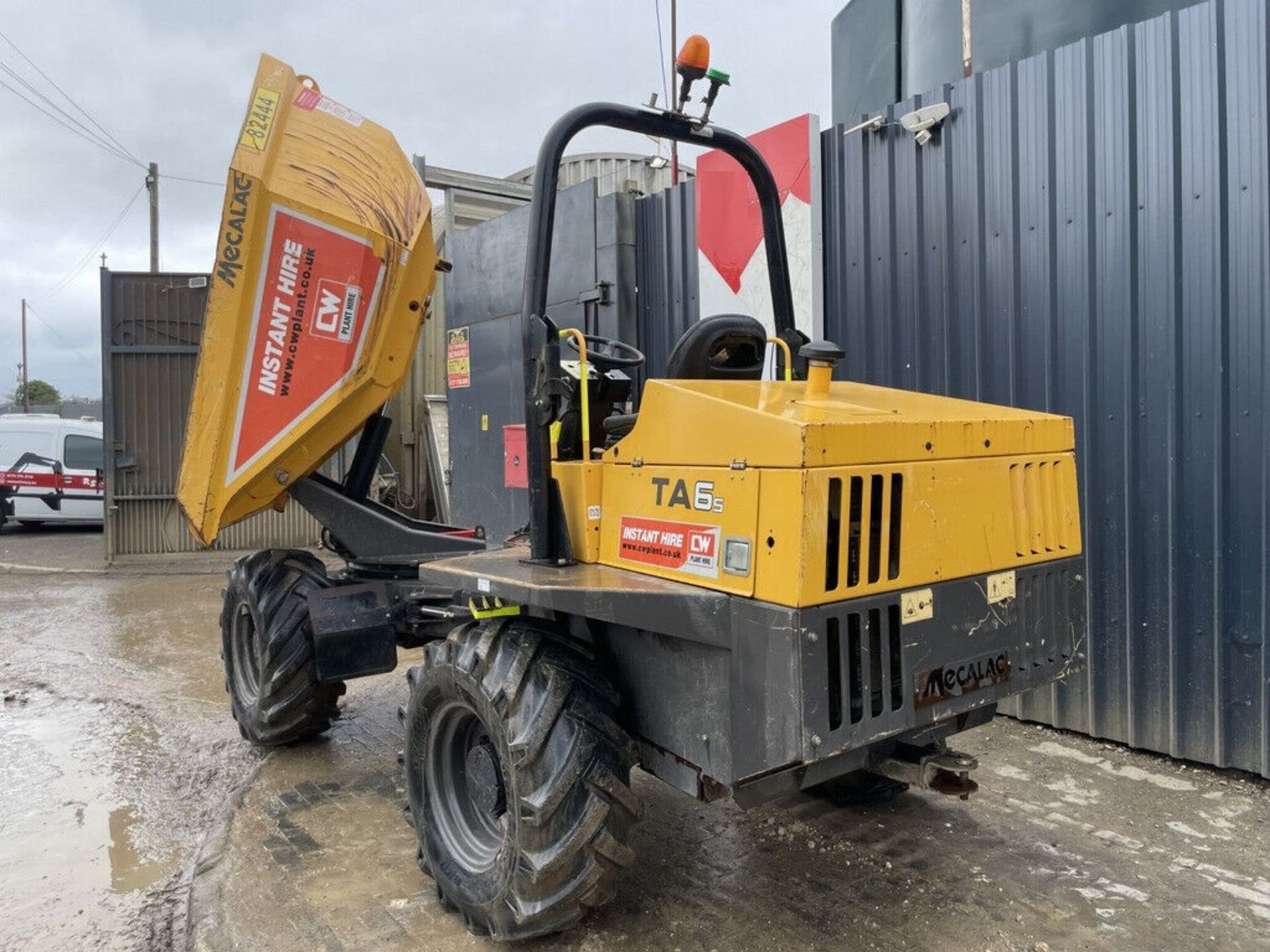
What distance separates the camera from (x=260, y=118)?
4.33 metres

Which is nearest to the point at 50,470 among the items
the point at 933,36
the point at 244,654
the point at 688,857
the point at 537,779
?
the point at 244,654

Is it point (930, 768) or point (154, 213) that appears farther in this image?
point (154, 213)

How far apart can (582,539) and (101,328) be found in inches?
428

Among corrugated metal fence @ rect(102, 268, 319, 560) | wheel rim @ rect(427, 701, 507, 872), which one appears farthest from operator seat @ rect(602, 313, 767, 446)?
corrugated metal fence @ rect(102, 268, 319, 560)

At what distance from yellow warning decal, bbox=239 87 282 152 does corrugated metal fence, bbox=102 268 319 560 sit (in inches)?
314

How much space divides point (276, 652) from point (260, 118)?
259 cm

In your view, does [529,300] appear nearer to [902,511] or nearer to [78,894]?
[902,511]

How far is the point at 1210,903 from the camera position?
123 inches

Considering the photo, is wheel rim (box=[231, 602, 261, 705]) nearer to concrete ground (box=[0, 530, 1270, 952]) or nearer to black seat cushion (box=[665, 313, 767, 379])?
concrete ground (box=[0, 530, 1270, 952])

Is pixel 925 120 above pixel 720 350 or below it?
above

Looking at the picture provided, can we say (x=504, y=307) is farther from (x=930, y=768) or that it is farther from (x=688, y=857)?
(x=930, y=768)

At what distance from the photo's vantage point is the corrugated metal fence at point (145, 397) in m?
11.5

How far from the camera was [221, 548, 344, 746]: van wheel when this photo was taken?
4.54m

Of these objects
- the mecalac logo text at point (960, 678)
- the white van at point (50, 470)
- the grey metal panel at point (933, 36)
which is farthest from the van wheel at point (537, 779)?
the white van at point (50, 470)
